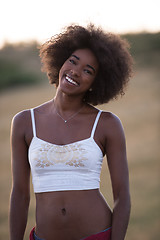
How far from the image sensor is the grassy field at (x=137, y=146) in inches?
285

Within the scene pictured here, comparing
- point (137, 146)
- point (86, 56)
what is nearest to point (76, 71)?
point (86, 56)

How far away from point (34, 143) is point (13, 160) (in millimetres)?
193

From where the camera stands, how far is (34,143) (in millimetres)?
2410

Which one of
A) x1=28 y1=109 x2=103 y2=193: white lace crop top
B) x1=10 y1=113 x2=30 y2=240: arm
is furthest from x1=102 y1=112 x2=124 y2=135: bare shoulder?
x1=10 y1=113 x2=30 y2=240: arm

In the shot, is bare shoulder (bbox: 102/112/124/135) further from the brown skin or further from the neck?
the neck

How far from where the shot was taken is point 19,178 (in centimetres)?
249

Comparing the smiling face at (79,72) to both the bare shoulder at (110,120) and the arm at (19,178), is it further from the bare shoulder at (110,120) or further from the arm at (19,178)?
the arm at (19,178)

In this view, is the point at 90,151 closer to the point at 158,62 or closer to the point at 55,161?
the point at 55,161

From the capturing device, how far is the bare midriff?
2.34 meters

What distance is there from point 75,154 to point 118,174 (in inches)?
11.3

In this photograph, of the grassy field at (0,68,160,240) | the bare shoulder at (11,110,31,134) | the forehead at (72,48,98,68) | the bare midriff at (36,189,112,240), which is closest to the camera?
the bare midriff at (36,189,112,240)

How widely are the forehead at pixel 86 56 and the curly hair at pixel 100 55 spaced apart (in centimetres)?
2

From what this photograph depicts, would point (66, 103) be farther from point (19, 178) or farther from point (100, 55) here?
point (19, 178)

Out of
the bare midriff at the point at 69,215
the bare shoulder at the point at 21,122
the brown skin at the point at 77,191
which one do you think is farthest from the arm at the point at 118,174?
the bare shoulder at the point at 21,122
